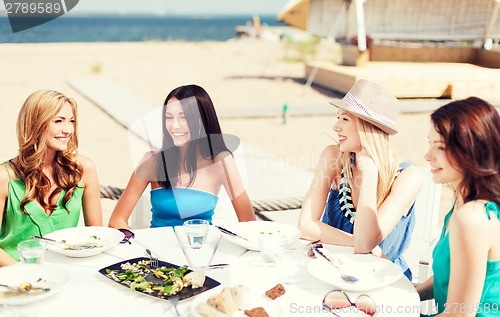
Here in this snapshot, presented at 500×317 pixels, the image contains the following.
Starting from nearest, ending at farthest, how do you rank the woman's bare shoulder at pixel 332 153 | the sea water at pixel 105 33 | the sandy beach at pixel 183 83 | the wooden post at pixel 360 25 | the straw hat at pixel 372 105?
the straw hat at pixel 372 105
the woman's bare shoulder at pixel 332 153
the sandy beach at pixel 183 83
the wooden post at pixel 360 25
the sea water at pixel 105 33

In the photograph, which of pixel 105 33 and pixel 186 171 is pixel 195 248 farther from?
pixel 105 33

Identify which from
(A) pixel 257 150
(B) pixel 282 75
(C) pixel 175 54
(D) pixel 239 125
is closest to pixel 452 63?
(B) pixel 282 75

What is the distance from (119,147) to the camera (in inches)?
298

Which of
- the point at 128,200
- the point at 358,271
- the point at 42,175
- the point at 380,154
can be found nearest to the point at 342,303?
the point at 358,271

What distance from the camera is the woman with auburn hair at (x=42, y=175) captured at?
8.18 ft

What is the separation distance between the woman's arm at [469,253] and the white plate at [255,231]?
70 centimetres

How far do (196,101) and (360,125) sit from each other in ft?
2.95

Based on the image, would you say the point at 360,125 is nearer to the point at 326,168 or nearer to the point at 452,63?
the point at 326,168

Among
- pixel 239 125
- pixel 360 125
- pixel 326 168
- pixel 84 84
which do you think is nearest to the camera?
pixel 360 125

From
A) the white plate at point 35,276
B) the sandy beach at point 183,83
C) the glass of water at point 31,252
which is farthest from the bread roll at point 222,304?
the sandy beach at point 183,83

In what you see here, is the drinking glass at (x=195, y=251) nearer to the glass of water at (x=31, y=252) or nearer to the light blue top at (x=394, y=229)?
the glass of water at (x=31, y=252)

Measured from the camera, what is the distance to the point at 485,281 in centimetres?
182

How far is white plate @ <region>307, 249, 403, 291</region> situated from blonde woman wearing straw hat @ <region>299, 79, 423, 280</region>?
20cm

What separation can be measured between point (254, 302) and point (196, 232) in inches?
16.0
